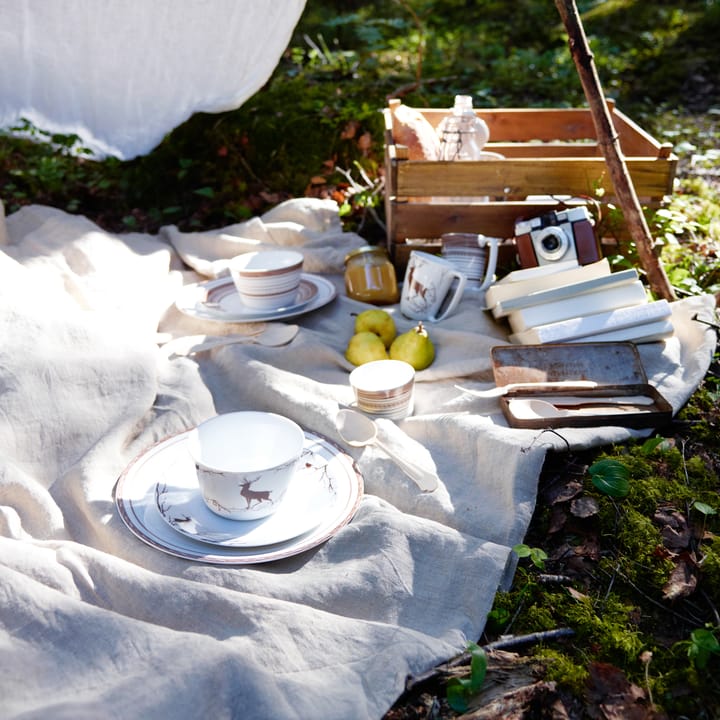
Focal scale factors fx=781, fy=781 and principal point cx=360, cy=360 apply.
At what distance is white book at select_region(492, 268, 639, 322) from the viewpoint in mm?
2438

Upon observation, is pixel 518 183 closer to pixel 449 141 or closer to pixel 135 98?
pixel 449 141

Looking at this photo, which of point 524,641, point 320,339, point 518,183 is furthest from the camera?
point 518,183

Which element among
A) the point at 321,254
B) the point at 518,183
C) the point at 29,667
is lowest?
the point at 321,254

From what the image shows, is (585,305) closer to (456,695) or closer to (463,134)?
(463,134)

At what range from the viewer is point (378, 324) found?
257 centimetres

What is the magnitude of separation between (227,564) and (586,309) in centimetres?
143

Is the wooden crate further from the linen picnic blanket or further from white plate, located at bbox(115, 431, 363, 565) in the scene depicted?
white plate, located at bbox(115, 431, 363, 565)

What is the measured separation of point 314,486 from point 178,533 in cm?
32

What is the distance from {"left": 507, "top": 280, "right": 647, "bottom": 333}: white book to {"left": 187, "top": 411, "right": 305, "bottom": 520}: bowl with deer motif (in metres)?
1.07

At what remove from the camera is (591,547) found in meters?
1.76

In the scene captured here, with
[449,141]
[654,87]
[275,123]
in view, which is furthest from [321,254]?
[654,87]

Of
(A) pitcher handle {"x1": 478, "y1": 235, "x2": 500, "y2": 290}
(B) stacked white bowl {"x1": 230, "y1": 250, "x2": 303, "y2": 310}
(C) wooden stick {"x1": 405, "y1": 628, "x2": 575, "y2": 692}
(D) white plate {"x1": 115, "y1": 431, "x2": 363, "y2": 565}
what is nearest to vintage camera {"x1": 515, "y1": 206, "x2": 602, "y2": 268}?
(A) pitcher handle {"x1": 478, "y1": 235, "x2": 500, "y2": 290}

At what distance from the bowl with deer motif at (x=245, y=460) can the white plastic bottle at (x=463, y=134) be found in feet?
5.59

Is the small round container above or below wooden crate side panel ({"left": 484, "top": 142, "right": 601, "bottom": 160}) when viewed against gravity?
below
